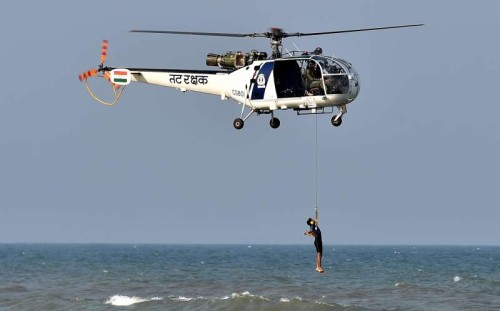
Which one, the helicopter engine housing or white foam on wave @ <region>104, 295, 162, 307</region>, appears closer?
the helicopter engine housing

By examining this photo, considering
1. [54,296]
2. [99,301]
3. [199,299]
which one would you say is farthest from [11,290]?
[199,299]

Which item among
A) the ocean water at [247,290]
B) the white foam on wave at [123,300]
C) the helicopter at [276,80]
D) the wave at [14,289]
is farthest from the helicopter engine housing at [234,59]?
the wave at [14,289]

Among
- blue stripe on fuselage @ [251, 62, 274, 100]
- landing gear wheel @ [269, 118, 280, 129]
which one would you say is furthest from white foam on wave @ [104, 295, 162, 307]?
blue stripe on fuselage @ [251, 62, 274, 100]

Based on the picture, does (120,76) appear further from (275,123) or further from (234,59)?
(275,123)

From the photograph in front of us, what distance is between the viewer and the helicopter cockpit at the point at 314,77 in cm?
3145

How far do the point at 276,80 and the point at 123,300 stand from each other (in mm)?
22694

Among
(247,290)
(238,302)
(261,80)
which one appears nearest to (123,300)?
(238,302)

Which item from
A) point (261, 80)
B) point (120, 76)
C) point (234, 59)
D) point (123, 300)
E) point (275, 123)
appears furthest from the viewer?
point (123, 300)

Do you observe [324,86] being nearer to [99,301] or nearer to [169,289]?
[99,301]

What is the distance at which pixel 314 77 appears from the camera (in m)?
32.0

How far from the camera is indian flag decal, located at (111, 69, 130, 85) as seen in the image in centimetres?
3775

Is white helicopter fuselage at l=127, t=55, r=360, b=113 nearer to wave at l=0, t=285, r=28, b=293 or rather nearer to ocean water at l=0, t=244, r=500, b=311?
ocean water at l=0, t=244, r=500, b=311

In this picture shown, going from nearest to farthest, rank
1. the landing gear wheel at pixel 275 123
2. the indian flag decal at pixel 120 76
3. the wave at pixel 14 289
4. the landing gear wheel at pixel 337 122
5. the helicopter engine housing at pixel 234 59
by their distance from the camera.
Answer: the landing gear wheel at pixel 337 122 < the landing gear wheel at pixel 275 123 < the helicopter engine housing at pixel 234 59 < the indian flag decal at pixel 120 76 < the wave at pixel 14 289

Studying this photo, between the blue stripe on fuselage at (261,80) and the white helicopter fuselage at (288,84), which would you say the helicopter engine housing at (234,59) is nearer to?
the white helicopter fuselage at (288,84)
